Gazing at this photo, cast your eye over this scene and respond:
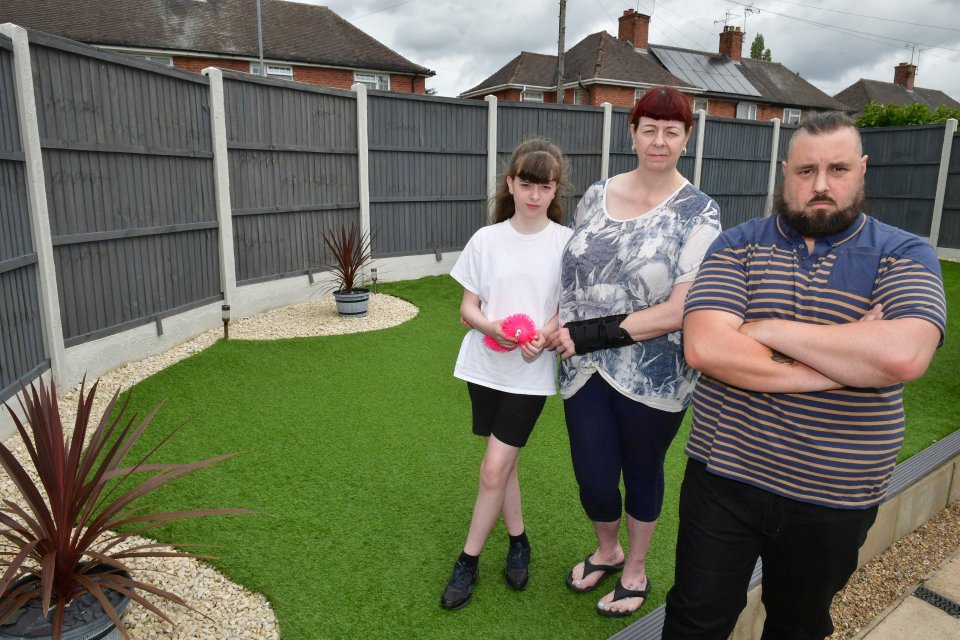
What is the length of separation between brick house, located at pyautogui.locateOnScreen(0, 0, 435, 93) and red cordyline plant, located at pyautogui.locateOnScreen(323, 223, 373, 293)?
13.8 m

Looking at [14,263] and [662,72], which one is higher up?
[662,72]

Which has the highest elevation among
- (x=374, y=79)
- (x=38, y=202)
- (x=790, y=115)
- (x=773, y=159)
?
(x=374, y=79)

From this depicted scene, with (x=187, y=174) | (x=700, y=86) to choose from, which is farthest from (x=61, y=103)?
(x=700, y=86)

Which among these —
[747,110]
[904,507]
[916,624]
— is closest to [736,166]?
[904,507]

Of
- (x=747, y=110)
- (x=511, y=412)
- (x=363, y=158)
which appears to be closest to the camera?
(x=511, y=412)

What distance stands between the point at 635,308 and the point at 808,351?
706 mm

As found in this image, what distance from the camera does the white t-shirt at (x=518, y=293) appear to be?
237 cm

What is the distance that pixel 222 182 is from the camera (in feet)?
22.4

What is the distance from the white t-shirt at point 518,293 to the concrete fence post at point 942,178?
43.5 feet

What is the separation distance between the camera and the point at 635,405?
2.17m

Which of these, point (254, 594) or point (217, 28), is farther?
point (217, 28)

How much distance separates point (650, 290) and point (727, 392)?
51 centimetres

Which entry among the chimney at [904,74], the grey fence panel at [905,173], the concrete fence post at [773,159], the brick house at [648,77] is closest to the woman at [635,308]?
the grey fence panel at [905,173]

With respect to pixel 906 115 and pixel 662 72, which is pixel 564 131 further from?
pixel 662 72
